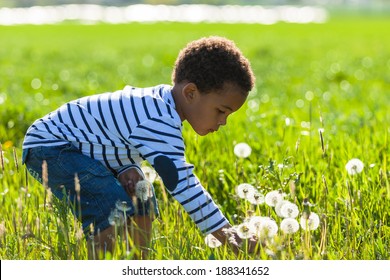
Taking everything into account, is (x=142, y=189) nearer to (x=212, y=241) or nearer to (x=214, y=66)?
(x=212, y=241)

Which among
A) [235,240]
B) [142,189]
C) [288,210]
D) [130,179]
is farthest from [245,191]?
[130,179]

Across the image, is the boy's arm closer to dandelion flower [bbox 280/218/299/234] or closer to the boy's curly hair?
dandelion flower [bbox 280/218/299/234]

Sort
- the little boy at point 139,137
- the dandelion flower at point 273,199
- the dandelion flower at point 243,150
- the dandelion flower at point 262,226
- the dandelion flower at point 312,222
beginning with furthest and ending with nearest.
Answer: the dandelion flower at point 243,150, the little boy at point 139,137, the dandelion flower at point 273,199, the dandelion flower at point 312,222, the dandelion flower at point 262,226

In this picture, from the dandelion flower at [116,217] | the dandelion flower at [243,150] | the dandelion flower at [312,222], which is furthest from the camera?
the dandelion flower at [243,150]

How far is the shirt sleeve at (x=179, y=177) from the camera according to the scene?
3.31m

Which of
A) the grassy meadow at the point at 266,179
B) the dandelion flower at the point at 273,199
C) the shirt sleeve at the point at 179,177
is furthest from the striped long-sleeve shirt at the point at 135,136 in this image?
the dandelion flower at the point at 273,199

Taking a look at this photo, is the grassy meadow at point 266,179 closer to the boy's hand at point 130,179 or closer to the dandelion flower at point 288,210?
the dandelion flower at point 288,210

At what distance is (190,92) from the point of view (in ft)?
11.6

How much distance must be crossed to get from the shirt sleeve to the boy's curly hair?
282mm

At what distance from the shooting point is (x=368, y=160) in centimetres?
470

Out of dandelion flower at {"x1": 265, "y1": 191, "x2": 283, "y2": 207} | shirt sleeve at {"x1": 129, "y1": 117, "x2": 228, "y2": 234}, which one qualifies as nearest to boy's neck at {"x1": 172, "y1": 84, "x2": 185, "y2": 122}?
shirt sleeve at {"x1": 129, "y1": 117, "x2": 228, "y2": 234}

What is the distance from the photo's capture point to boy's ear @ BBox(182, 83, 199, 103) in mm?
3525
